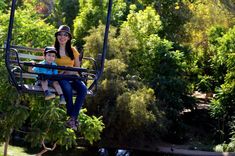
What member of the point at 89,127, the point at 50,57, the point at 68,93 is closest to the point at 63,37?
the point at 50,57

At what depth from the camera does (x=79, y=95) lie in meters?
5.56

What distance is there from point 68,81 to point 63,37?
56 cm

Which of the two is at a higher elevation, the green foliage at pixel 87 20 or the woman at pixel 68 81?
the green foliage at pixel 87 20

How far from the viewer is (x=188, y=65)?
68.2ft

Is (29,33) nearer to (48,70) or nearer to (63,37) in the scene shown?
(63,37)

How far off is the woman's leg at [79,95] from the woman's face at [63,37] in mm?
536

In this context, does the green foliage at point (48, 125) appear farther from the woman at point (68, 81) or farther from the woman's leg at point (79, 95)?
the woman's leg at point (79, 95)

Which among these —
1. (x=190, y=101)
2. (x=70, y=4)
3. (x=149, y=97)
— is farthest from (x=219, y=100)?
(x=70, y=4)

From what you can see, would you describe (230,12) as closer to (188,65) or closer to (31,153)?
(188,65)

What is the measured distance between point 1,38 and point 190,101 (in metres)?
10.6

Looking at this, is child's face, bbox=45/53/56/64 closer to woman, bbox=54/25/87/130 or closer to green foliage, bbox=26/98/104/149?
woman, bbox=54/25/87/130

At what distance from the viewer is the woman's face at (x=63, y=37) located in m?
5.62

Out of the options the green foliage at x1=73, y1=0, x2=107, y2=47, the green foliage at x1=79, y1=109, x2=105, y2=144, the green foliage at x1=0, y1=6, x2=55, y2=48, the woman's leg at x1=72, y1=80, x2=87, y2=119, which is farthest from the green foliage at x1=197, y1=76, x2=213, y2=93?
the woman's leg at x1=72, y1=80, x2=87, y2=119

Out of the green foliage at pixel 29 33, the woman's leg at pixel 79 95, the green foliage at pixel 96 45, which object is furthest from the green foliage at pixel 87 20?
the woman's leg at pixel 79 95
